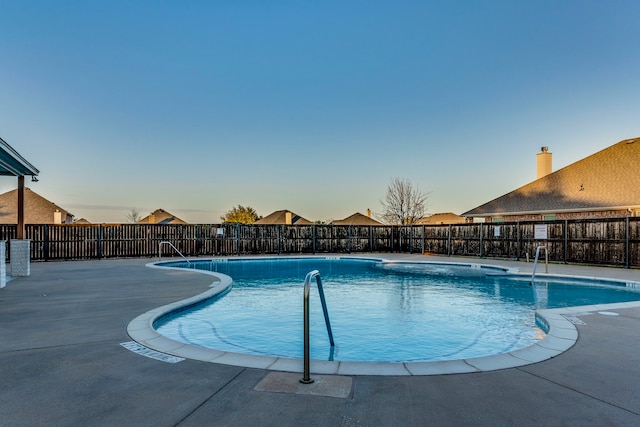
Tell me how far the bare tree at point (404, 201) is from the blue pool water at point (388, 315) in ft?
70.3

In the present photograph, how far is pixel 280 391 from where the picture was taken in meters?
2.80

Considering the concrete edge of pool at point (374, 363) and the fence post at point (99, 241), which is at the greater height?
the fence post at point (99, 241)

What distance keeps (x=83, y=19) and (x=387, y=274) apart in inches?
492

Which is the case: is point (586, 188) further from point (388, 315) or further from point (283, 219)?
point (283, 219)

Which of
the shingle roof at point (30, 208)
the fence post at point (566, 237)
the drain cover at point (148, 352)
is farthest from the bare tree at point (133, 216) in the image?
the drain cover at point (148, 352)

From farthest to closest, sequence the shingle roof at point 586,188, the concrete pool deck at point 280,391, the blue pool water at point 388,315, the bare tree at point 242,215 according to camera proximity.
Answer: the bare tree at point 242,215 → the shingle roof at point 586,188 → the blue pool water at point 388,315 → the concrete pool deck at point 280,391

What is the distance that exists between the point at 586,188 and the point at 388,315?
639 inches

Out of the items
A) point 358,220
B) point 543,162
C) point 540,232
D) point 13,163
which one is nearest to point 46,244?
point 13,163

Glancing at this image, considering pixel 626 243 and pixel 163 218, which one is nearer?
pixel 626 243

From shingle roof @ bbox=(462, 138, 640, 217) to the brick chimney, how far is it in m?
1.32

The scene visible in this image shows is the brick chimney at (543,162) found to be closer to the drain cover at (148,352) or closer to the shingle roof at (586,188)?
the shingle roof at (586,188)

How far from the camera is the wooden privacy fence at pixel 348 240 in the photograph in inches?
515

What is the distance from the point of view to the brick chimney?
2219cm

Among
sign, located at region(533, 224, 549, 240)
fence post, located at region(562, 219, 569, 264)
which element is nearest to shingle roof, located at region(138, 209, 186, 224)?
sign, located at region(533, 224, 549, 240)
